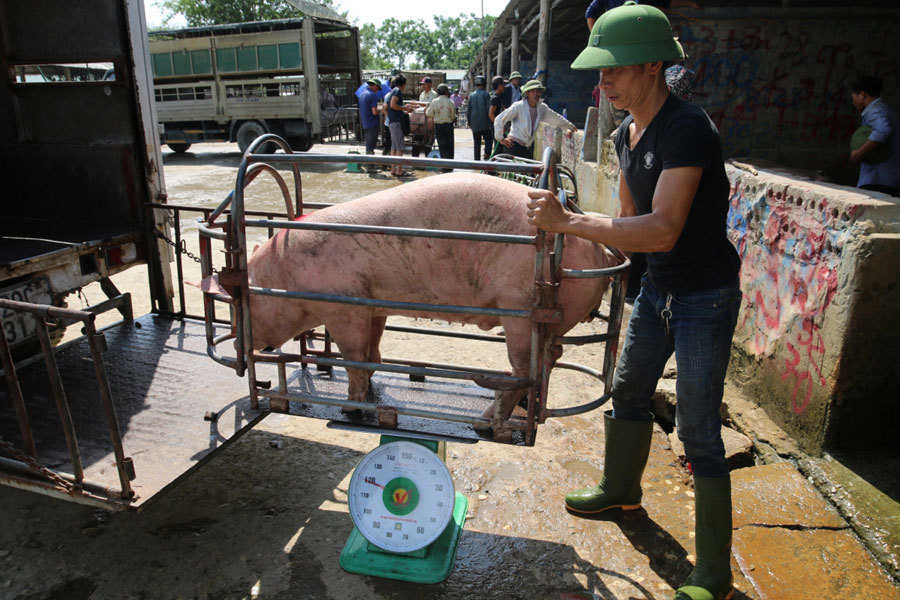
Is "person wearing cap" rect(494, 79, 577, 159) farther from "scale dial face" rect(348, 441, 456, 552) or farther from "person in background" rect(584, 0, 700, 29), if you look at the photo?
"scale dial face" rect(348, 441, 456, 552)

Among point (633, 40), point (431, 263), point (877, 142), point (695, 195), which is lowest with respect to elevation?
point (431, 263)

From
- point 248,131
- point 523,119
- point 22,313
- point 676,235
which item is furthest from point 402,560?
point 248,131

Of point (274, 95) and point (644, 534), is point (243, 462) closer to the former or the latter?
point (644, 534)

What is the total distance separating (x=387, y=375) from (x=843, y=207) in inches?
98.0

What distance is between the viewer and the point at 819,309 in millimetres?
3076

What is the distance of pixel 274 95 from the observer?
15.3m

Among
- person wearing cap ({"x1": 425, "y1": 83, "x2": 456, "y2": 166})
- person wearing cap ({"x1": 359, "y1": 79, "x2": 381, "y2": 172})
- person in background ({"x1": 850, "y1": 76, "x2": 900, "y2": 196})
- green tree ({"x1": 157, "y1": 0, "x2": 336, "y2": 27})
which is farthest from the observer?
green tree ({"x1": 157, "y1": 0, "x2": 336, "y2": 27})

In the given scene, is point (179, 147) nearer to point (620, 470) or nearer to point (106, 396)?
point (106, 396)

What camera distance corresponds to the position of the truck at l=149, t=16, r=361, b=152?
48.0ft

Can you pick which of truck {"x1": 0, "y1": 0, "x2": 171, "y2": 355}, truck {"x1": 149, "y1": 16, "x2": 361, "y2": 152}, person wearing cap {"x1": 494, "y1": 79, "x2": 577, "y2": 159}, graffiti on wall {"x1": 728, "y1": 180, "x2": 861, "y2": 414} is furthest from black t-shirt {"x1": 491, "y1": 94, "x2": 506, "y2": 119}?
truck {"x1": 0, "y1": 0, "x2": 171, "y2": 355}

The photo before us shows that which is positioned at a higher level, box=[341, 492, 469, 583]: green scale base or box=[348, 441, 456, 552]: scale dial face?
box=[348, 441, 456, 552]: scale dial face

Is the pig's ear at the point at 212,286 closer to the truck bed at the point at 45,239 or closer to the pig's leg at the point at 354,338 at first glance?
the pig's leg at the point at 354,338

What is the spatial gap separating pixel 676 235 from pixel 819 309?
1547mm

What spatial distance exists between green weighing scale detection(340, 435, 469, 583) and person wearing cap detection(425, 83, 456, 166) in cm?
1020
